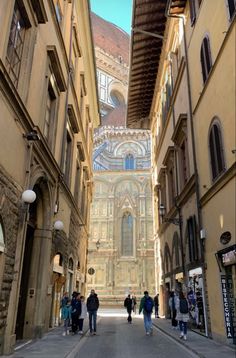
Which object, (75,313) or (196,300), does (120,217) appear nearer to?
(196,300)

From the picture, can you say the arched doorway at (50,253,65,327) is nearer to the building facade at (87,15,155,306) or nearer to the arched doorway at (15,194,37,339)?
the arched doorway at (15,194,37,339)

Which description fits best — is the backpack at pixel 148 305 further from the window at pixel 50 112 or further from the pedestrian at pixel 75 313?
the window at pixel 50 112

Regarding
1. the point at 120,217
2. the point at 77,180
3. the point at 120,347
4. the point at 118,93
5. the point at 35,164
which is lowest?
the point at 120,347

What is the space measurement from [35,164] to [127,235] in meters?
34.8

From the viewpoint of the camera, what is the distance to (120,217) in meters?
45.0

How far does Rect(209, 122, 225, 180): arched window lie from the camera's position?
10.5 m

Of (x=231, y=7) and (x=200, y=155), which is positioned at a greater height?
(x=231, y=7)

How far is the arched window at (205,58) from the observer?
12.0m

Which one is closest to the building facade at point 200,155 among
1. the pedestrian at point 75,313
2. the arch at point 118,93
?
the pedestrian at point 75,313

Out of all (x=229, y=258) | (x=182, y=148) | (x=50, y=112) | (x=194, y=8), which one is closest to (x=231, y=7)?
(x=194, y=8)

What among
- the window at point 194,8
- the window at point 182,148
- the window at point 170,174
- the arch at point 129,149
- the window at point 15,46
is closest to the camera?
the window at point 15,46

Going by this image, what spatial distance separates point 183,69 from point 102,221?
102ft

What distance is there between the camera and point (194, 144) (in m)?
13.6

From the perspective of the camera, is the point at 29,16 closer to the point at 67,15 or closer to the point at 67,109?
the point at 67,109
